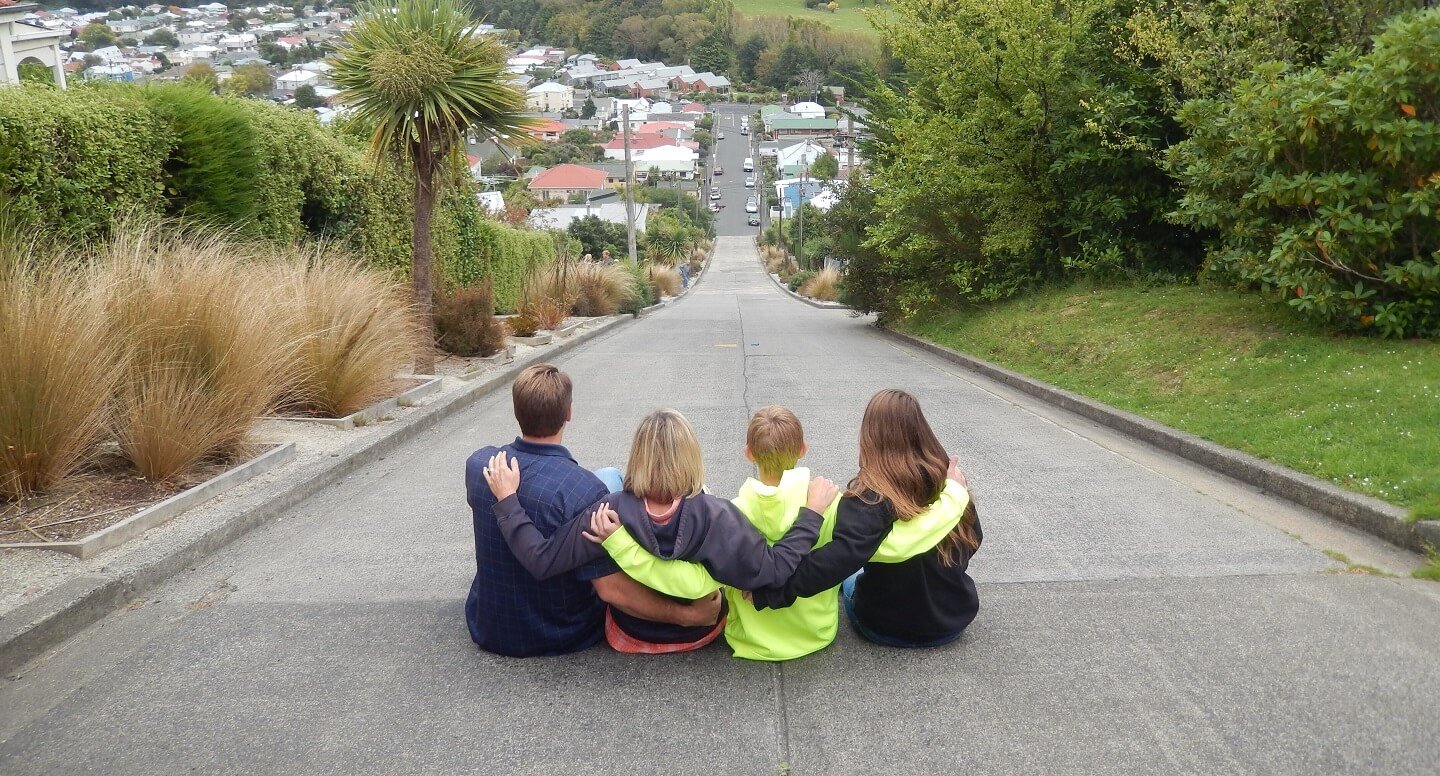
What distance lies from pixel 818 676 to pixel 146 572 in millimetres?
3507

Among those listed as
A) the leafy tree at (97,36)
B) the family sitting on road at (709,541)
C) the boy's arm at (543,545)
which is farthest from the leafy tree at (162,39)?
the boy's arm at (543,545)

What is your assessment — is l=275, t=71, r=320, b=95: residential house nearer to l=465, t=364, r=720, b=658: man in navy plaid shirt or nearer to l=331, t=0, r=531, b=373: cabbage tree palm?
l=331, t=0, r=531, b=373: cabbage tree palm

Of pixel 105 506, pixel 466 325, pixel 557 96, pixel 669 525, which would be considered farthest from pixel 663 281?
pixel 557 96

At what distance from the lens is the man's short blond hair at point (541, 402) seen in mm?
4590

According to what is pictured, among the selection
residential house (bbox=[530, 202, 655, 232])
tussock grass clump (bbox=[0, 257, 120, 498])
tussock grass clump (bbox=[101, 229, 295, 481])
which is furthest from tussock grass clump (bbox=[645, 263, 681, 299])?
tussock grass clump (bbox=[0, 257, 120, 498])

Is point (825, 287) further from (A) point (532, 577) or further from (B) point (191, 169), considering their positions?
(A) point (532, 577)

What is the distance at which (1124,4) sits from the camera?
18.2 m

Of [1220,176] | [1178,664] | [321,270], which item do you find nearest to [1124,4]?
[1220,176]

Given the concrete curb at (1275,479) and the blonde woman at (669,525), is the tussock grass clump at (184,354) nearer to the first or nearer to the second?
the blonde woman at (669,525)

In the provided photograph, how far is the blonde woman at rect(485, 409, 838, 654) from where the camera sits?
4402 millimetres

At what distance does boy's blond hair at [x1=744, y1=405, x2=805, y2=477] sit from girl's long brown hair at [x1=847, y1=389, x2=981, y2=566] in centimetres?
28

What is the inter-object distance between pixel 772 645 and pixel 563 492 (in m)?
1.08

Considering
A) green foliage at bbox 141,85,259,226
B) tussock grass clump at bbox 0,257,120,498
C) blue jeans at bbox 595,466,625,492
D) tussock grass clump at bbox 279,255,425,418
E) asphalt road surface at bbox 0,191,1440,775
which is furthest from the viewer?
green foliage at bbox 141,85,259,226

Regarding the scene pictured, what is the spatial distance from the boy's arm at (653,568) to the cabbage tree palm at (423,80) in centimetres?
861
